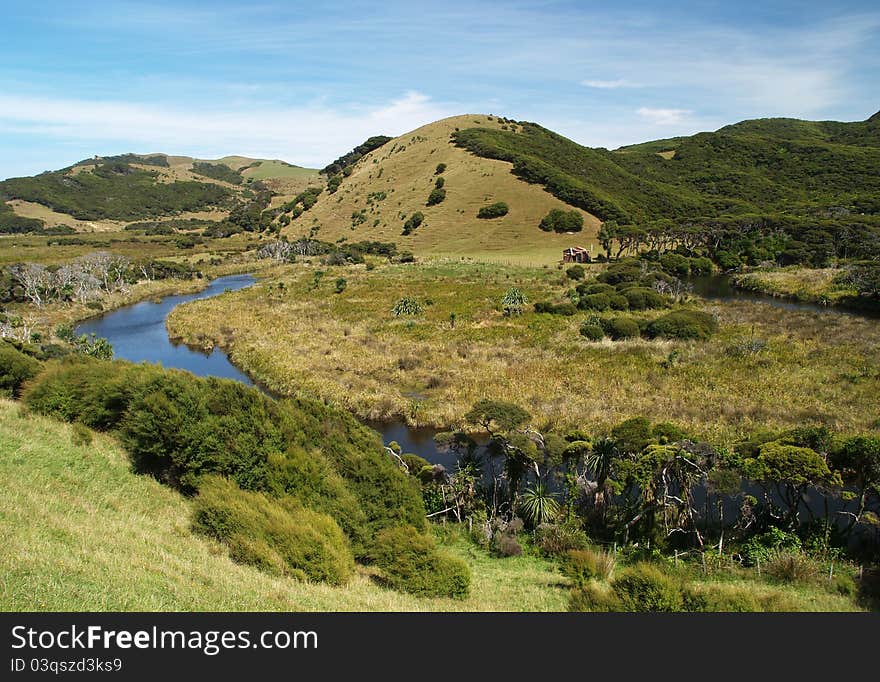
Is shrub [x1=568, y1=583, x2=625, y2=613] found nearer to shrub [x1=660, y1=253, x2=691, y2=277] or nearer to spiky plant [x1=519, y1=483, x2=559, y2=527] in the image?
spiky plant [x1=519, y1=483, x2=559, y2=527]

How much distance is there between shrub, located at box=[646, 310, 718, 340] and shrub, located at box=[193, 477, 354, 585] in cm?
3213

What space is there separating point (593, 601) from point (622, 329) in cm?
3153

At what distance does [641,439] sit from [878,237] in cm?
8243

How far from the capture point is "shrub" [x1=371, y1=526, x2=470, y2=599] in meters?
12.6

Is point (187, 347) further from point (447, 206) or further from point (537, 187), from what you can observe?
point (537, 187)

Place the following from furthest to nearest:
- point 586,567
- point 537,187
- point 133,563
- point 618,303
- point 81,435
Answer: point 537,187 → point 618,303 → point 81,435 → point 586,567 → point 133,563

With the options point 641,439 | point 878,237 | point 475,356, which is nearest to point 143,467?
point 641,439

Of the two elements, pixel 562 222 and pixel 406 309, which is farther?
pixel 562 222

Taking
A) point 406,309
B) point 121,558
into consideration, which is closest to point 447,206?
point 406,309

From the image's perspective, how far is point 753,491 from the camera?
19.4 m

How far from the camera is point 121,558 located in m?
10.5

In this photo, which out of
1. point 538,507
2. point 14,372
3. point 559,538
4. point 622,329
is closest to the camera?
point 559,538

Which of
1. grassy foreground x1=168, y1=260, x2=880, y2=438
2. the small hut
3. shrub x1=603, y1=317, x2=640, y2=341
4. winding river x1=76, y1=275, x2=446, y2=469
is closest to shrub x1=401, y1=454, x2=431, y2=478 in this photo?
winding river x1=76, y1=275, x2=446, y2=469
